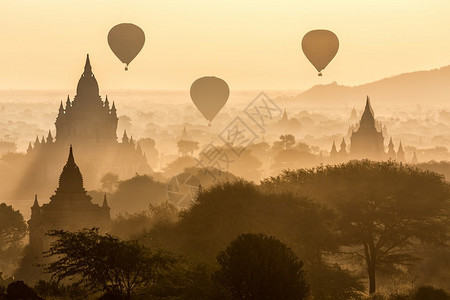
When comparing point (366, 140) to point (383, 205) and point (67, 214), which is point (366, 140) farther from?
point (383, 205)

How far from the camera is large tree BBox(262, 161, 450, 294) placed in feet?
240

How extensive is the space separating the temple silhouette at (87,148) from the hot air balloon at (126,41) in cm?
4081

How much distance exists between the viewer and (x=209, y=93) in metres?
152

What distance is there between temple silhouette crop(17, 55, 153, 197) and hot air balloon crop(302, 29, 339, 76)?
204 feet

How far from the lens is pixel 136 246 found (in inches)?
1800

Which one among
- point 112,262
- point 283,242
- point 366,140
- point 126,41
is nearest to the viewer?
point 112,262

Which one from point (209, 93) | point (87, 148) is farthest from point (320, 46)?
point (87, 148)

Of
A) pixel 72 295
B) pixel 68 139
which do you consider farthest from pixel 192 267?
pixel 68 139

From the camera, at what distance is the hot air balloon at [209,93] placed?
500ft

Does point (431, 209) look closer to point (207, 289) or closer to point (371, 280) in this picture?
point (371, 280)

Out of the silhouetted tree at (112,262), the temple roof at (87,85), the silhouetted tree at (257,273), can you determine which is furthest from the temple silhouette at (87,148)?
the silhouetted tree at (257,273)

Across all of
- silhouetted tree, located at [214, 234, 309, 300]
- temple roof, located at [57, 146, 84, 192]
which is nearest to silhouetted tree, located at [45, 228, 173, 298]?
silhouetted tree, located at [214, 234, 309, 300]

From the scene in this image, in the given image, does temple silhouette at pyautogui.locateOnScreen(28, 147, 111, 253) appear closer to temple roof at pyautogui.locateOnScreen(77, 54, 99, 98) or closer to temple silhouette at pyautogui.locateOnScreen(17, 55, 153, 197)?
temple roof at pyautogui.locateOnScreen(77, 54, 99, 98)

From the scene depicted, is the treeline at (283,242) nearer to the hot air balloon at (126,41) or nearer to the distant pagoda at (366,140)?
the hot air balloon at (126,41)
